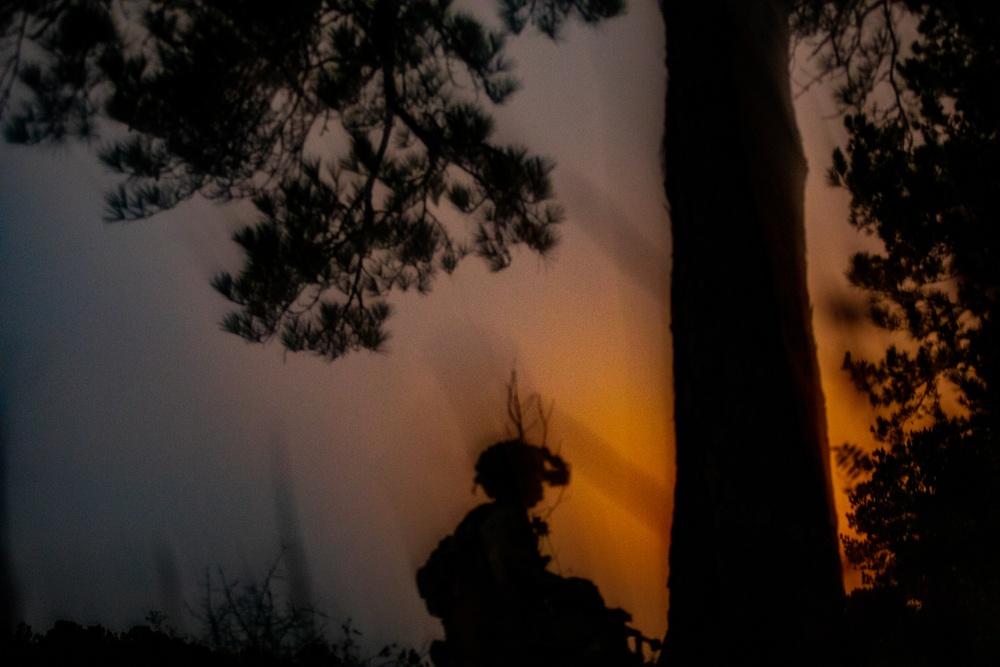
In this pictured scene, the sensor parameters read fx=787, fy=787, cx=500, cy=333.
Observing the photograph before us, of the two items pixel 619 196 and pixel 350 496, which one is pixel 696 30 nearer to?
pixel 619 196

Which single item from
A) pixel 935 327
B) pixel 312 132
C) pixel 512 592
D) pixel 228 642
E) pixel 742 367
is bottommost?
pixel 228 642

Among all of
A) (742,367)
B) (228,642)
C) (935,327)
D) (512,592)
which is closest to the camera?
(742,367)

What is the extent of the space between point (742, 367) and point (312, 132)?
73.0 inches

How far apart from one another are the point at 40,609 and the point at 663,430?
3.01 metres

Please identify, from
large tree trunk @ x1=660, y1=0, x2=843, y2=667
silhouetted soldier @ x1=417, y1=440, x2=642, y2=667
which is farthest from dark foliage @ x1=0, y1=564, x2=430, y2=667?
large tree trunk @ x1=660, y1=0, x2=843, y2=667

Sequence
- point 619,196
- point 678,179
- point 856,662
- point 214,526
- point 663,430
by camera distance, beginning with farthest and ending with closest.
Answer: point 214,526 → point 619,196 → point 663,430 → point 678,179 → point 856,662

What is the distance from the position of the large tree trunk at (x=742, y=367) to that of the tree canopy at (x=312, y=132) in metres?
0.61

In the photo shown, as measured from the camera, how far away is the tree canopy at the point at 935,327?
83.1 inches

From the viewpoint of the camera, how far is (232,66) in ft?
9.18

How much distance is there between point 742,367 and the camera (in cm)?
245

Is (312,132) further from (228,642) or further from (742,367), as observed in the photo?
(228,642)

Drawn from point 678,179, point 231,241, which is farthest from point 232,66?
point 678,179

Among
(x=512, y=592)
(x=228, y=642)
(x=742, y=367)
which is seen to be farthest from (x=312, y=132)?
(x=228, y=642)

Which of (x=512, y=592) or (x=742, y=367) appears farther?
(x=512, y=592)
